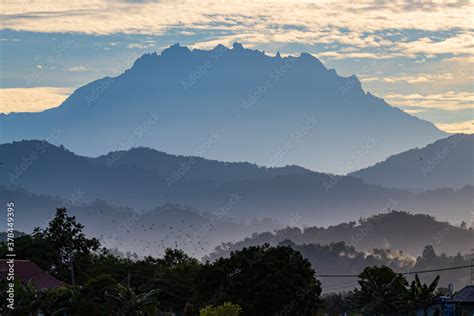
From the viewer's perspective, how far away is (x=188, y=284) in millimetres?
143875

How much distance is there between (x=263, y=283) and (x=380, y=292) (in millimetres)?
23253

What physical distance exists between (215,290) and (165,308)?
17.4 meters

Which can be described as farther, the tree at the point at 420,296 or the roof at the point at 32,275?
the tree at the point at 420,296

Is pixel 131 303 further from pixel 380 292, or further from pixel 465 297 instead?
pixel 380 292

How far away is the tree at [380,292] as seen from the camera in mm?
127438

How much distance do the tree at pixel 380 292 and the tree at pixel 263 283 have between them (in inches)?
558

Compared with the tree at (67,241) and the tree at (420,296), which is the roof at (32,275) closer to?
the tree at (67,241)

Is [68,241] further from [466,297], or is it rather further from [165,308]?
[466,297]

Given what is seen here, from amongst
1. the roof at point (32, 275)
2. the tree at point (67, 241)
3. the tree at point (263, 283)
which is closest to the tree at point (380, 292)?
the tree at point (263, 283)

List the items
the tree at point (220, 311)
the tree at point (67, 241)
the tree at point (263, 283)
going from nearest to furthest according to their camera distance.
Result: the tree at point (220, 311), the tree at point (263, 283), the tree at point (67, 241)

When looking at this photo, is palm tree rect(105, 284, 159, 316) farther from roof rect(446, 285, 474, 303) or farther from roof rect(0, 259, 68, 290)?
roof rect(446, 285, 474, 303)

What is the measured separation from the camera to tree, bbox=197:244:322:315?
113312mm

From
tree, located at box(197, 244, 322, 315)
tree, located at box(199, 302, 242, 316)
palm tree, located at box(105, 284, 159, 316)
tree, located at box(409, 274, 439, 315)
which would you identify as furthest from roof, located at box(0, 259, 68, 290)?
tree, located at box(409, 274, 439, 315)

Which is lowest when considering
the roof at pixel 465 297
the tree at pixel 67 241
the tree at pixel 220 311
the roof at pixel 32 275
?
the tree at pixel 220 311
